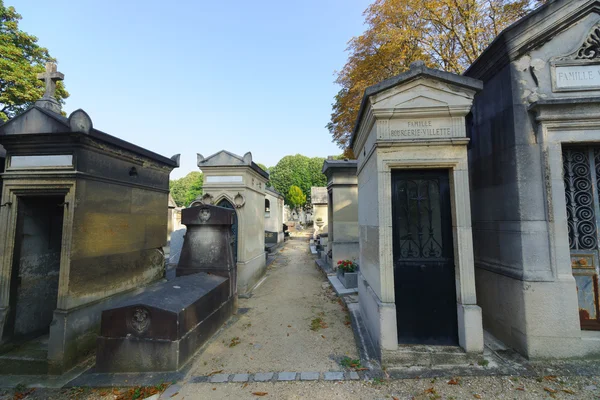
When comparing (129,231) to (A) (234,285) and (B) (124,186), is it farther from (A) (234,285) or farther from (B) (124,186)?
(A) (234,285)

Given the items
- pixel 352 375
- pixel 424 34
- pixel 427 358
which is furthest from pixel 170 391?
pixel 424 34

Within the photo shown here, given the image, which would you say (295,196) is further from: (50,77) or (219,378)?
(219,378)

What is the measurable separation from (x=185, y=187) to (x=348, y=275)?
203 feet

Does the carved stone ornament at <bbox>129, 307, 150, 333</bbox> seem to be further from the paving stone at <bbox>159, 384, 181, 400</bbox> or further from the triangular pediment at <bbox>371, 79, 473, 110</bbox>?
the triangular pediment at <bbox>371, 79, 473, 110</bbox>

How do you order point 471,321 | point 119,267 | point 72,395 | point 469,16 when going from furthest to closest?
point 469,16 → point 119,267 → point 471,321 → point 72,395

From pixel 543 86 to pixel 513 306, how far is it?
317 cm

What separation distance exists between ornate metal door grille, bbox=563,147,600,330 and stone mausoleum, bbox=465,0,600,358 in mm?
11

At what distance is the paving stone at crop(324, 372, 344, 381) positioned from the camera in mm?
3023

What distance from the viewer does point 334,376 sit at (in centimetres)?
307

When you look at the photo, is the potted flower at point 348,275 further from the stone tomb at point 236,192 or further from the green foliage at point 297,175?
the green foliage at point 297,175

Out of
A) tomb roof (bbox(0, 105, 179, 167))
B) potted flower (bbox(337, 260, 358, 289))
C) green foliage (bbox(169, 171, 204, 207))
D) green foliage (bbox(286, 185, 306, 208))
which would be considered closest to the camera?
tomb roof (bbox(0, 105, 179, 167))

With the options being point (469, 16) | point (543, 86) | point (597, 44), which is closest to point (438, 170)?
point (543, 86)

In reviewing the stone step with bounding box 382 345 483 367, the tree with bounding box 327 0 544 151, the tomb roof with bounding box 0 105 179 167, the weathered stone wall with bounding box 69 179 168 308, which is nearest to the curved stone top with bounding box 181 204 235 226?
the weathered stone wall with bounding box 69 179 168 308

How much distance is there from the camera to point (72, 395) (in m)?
2.89
